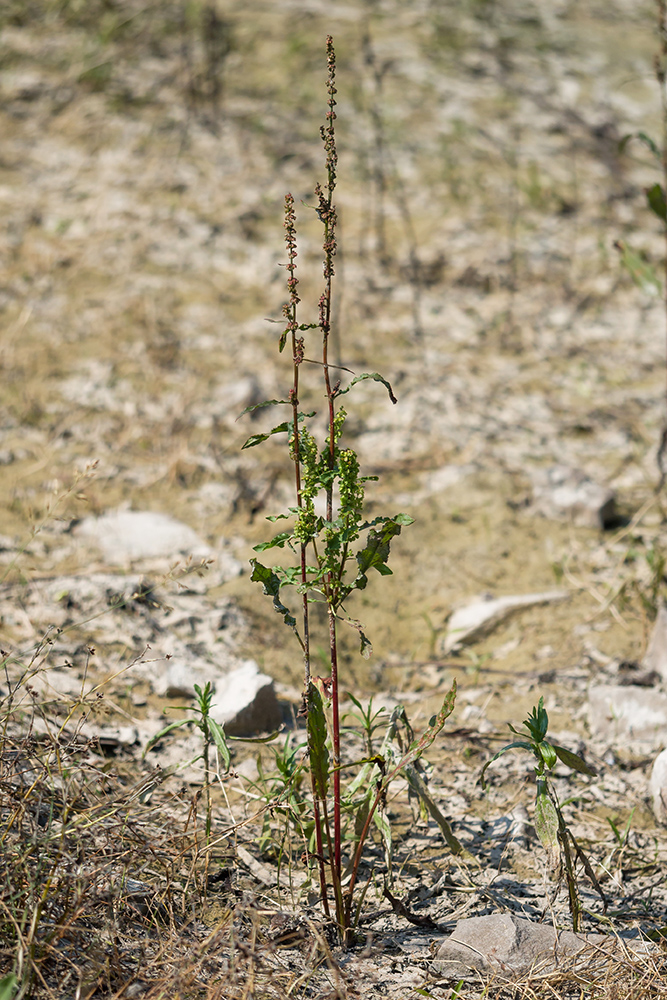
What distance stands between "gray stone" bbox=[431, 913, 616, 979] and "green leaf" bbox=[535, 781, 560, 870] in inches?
6.7

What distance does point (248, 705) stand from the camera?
2.52m

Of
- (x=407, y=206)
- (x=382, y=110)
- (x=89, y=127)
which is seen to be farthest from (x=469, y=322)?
(x=89, y=127)

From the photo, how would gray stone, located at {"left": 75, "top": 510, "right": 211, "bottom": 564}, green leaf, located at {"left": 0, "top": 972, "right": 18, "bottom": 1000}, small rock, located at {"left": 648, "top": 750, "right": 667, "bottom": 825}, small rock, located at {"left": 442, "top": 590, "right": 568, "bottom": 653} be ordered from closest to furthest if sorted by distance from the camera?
green leaf, located at {"left": 0, "top": 972, "right": 18, "bottom": 1000} → small rock, located at {"left": 648, "top": 750, "right": 667, "bottom": 825} → small rock, located at {"left": 442, "top": 590, "right": 568, "bottom": 653} → gray stone, located at {"left": 75, "top": 510, "right": 211, "bottom": 564}

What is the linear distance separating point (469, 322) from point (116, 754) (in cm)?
349

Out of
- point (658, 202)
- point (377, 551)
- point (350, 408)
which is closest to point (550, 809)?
point (377, 551)

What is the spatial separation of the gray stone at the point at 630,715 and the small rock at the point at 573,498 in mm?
1085

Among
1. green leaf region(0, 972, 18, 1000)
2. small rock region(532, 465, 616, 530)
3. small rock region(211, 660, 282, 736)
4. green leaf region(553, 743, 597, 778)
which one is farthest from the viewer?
small rock region(532, 465, 616, 530)

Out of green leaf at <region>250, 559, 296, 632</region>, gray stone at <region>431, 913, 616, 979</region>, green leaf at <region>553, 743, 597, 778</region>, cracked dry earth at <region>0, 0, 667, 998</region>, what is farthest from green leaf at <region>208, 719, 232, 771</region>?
green leaf at <region>553, 743, 597, 778</region>

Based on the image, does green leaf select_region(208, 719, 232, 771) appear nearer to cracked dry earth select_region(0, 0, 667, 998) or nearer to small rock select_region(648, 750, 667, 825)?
cracked dry earth select_region(0, 0, 667, 998)

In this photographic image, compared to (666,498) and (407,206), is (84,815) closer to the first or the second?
(666,498)

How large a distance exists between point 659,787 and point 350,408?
254 cm

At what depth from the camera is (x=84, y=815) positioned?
1.81 m

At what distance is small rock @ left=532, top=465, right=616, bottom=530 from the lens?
3.63 metres

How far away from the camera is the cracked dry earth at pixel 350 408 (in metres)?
2.07
